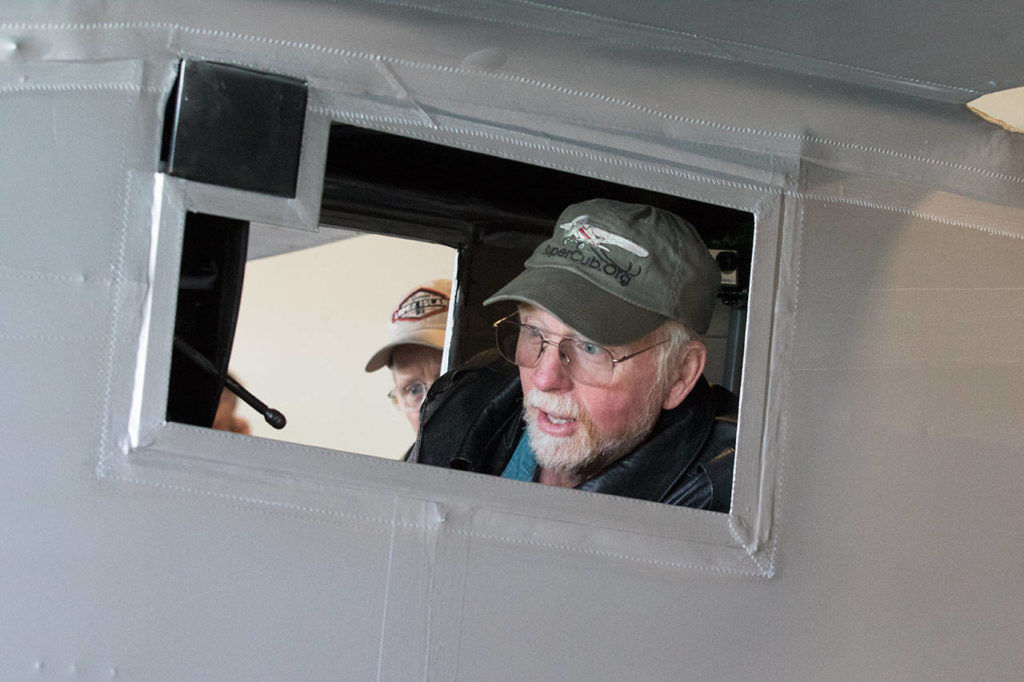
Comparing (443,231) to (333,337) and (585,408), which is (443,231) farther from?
(333,337)

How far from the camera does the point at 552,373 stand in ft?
5.61

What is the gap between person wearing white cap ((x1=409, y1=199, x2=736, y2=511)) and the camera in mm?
1641

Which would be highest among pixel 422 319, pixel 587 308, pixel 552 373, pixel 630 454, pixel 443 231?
pixel 443 231

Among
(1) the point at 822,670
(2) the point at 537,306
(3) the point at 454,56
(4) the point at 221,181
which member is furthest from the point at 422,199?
(1) the point at 822,670

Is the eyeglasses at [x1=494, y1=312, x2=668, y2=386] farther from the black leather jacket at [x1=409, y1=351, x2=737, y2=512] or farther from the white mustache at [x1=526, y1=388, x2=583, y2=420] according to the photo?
the black leather jacket at [x1=409, y1=351, x2=737, y2=512]

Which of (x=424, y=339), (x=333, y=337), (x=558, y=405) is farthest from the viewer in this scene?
(x=333, y=337)

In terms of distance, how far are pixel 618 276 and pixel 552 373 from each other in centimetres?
21

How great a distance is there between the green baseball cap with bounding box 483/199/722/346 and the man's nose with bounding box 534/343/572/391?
95 millimetres

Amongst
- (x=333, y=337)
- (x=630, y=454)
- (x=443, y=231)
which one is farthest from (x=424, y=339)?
(x=333, y=337)

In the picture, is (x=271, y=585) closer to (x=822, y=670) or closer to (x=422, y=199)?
(x=822, y=670)

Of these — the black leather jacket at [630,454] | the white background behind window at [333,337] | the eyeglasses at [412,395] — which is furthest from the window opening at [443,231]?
the white background behind window at [333,337]

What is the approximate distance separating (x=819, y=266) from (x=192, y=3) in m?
0.86

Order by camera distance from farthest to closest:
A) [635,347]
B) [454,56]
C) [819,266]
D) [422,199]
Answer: [422,199]
[635,347]
[819,266]
[454,56]

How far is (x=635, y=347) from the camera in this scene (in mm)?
1717
